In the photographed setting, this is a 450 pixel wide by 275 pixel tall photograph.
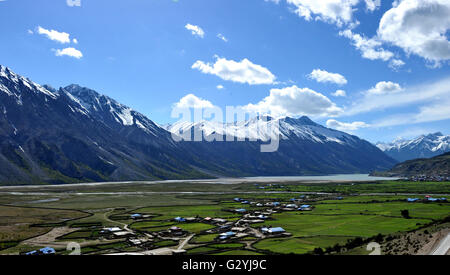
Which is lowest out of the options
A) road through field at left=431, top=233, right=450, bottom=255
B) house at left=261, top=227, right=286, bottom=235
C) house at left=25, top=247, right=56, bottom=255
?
house at left=261, top=227, right=286, bottom=235

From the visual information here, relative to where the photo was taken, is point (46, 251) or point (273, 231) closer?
point (46, 251)

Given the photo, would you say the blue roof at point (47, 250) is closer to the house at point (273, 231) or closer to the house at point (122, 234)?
the house at point (122, 234)

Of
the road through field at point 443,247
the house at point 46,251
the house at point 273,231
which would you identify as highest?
the road through field at point 443,247

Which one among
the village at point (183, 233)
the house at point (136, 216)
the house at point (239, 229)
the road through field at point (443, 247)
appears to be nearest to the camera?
the road through field at point (443, 247)

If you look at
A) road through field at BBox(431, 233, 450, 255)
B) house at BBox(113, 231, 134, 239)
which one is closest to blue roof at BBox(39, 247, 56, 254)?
house at BBox(113, 231, 134, 239)

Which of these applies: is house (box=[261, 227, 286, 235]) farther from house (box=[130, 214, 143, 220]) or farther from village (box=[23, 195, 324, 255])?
house (box=[130, 214, 143, 220])

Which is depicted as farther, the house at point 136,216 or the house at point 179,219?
the house at point 136,216

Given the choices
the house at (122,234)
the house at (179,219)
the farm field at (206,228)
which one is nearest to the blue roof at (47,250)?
the farm field at (206,228)

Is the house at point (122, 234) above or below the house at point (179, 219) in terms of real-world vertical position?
above

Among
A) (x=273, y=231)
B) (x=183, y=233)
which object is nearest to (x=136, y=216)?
(x=183, y=233)

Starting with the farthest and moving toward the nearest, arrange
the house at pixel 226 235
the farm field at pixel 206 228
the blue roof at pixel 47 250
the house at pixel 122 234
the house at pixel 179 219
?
the house at pixel 179 219
the house at pixel 122 234
the house at pixel 226 235
the farm field at pixel 206 228
the blue roof at pixel 47 250

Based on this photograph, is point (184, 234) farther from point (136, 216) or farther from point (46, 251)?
point (136, 216)

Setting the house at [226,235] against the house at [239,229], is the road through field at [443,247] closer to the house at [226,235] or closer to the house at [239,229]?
the house at [226,235]
